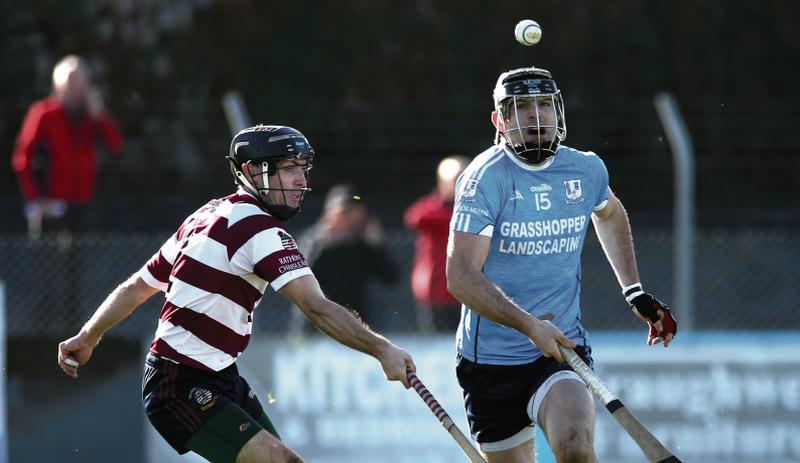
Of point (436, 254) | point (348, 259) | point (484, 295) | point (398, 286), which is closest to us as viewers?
point (484, 295)

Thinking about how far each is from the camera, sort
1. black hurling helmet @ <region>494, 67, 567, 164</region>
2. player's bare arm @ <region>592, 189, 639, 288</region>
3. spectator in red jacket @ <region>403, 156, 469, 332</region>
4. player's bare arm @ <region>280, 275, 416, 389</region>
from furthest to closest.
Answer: spectator in red jacket @ <region>403, 156, 469, 332</region>, player's bare arm @ <region>592, 189, 639, 288</region>, black hurling helmet @ <region>494, 67, 567, 164</region>, player's bare arm @ <region>280, 275, 416, 389</region>

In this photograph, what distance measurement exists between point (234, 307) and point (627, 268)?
1.72 meters

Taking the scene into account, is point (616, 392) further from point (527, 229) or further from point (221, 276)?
point (221, 276)

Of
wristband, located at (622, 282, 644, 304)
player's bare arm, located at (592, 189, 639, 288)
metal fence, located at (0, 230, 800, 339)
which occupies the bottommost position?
metal fence, located at (0, 230, 800, 339)

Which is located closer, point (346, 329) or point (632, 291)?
point (346, 329)

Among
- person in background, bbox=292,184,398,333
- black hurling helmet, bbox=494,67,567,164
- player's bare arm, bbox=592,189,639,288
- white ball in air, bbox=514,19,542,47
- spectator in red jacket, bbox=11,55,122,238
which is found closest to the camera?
black hurling helmet, bbox=494,67,567,164

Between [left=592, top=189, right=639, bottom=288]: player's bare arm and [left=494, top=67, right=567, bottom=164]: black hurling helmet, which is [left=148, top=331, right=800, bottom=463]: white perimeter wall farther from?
[left=494, top=67, right=567, bottom=164]: black hurling helmet

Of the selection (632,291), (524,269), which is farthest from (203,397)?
(632,291)

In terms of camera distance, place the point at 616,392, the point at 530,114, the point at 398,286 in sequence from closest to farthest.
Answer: the point at 530,114 < the point at 616,392 < the point at 398,286

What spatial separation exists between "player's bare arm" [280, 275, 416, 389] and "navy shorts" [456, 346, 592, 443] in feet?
2.31

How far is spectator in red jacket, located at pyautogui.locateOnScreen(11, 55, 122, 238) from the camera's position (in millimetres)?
9828

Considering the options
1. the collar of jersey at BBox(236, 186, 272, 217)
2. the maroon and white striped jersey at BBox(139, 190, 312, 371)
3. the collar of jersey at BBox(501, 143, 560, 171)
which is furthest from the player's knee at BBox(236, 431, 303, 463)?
the collar of jersey at BBox(501, 143, 560, 171)

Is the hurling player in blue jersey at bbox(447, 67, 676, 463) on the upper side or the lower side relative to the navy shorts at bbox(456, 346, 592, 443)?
upper

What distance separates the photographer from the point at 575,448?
212 inches
